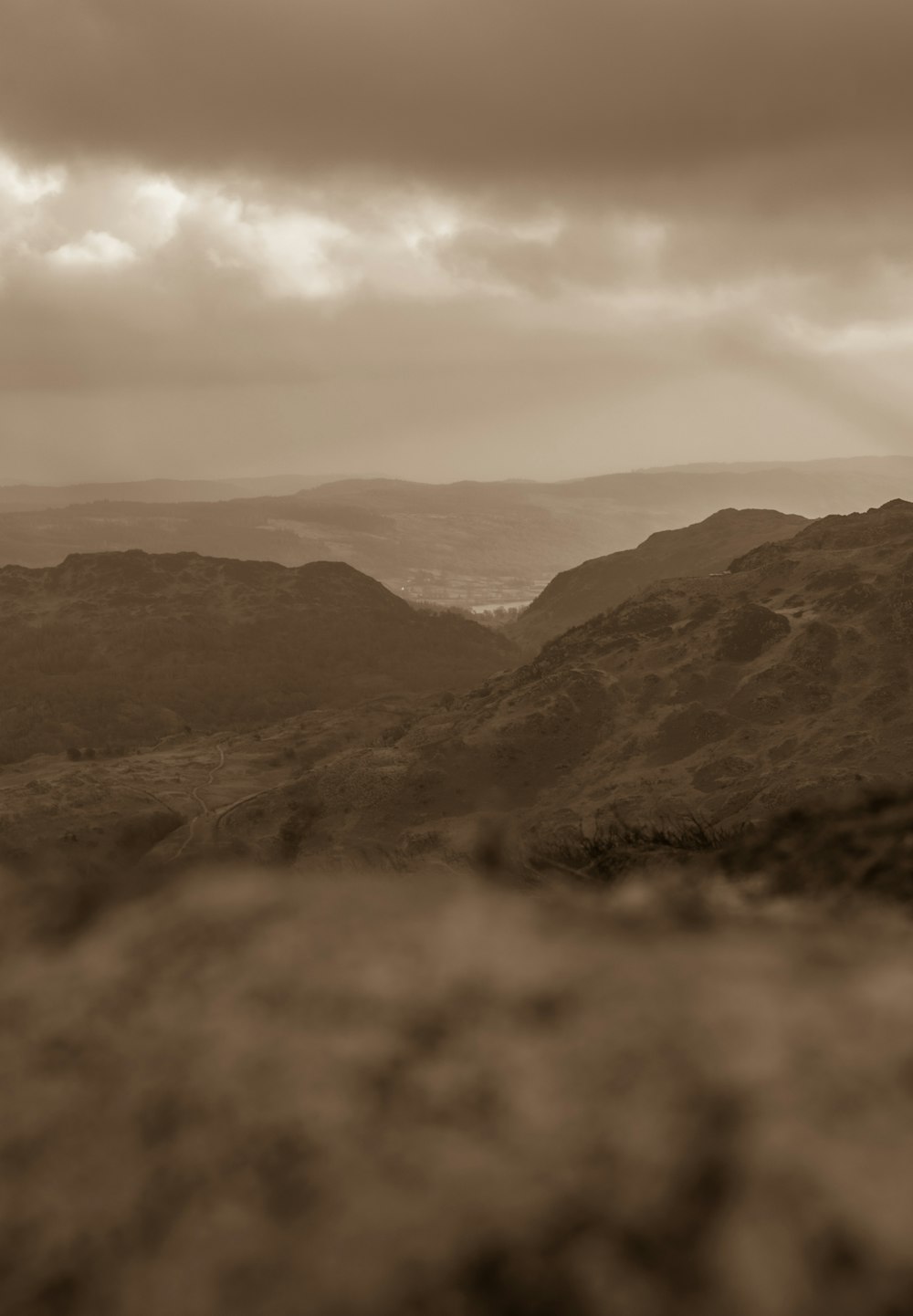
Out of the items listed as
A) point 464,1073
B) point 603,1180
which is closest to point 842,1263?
point 603,1180

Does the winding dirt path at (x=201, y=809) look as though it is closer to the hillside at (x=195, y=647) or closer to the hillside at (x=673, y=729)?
the hillside at (x=673, y=729)

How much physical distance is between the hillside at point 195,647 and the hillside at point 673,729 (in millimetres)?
26210

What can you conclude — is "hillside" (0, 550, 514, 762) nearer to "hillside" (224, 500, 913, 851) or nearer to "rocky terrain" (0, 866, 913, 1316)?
"hillside" (224, 500, 913, 851)

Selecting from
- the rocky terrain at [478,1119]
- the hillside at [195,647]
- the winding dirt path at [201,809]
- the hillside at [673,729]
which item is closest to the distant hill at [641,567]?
the hillside at [195,647]

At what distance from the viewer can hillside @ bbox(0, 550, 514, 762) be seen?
6894 centimetres

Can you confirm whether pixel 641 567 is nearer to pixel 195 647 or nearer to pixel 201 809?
pixel 195 647

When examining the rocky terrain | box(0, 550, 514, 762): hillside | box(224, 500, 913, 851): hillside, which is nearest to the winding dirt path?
box(224, 500, 913, 851): hillside

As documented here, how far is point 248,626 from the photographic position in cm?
9006

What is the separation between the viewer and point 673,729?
3644 centimetres

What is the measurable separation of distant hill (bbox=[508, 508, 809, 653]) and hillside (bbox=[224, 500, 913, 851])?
162ft

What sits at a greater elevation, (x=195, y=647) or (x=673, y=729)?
(x=673, y=729)

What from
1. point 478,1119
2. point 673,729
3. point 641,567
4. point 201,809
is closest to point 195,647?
point 641,567

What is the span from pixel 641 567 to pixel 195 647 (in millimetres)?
46007

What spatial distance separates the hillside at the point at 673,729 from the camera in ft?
102
